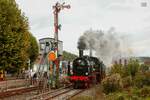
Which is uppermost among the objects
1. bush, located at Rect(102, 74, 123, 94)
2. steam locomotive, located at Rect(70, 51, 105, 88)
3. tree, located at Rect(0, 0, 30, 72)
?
tree, located at Rect(0, 0, 30, 72)

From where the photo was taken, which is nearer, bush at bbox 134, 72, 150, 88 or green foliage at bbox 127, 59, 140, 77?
bush at bbox 134, 72, 150, 88

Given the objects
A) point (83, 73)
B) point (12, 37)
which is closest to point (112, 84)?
point (83, 73)

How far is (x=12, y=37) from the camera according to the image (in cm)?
4050

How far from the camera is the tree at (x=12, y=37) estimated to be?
3978 cm

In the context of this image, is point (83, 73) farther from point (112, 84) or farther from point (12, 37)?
point (112, 84)

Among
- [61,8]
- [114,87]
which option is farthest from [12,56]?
[114,87]

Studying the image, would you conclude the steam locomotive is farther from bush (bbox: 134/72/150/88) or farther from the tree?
bush (bbox: 134/72/150/88)

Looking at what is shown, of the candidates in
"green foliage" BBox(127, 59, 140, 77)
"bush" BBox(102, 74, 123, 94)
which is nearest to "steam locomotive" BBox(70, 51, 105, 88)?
"green foliage" BBox(127, 59, 140, 77)

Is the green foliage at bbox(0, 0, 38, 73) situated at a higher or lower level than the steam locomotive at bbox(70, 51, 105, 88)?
higher

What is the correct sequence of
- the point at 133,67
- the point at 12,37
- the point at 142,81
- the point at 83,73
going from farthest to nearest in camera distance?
the point at 133,67, the point at 83,73, the point at 12,37, the point at 142,81

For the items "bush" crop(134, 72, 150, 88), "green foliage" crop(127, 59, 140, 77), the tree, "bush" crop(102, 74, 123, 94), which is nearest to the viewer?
"bush" crop(102, 74, 123, 94)

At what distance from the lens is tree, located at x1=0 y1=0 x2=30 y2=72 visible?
131 feet

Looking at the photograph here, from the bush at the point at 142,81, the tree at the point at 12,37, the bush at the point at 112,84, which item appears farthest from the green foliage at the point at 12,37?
the bush at the point at 142,81

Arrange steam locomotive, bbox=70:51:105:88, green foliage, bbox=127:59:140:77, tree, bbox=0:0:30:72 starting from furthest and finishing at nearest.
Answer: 1. green foliage, bbox=127:59:140:77
2. steam locomotive, bbox=70:51:105:88
3. tree, bbox=0:0:30:72
